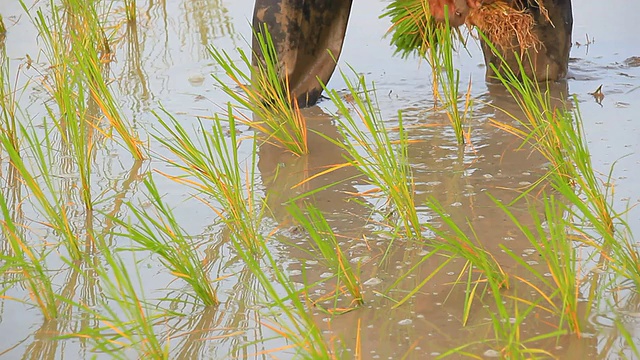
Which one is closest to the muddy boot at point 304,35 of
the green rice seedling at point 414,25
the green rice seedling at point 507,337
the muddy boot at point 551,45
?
the green rice seedling at point 414,25

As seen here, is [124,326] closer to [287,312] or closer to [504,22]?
[287,312]

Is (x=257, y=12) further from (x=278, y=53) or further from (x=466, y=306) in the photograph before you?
(x=466, y=306)

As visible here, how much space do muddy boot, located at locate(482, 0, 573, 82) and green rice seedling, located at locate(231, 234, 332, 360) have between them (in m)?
1.54

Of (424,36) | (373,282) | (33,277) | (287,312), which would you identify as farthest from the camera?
(424,36)

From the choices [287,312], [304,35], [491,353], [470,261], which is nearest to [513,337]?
[491,353]

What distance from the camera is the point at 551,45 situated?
11.0ft

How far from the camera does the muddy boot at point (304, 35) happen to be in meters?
3.17

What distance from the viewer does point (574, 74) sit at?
11.5 ft

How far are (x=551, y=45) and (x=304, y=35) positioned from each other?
87 centimetres

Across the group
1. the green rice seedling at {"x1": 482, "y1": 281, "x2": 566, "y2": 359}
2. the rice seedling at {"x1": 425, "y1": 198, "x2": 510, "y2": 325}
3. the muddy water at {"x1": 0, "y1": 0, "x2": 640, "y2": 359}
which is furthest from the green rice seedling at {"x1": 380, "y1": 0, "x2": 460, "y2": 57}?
the green rice seedling at {"x1": 482, "y1": 281, "x2": 566, "y2": 359}

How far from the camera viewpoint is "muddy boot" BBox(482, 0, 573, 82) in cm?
328

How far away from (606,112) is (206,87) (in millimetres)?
1391

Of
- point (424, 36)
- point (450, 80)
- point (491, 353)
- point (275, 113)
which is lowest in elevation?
point (491, 353)

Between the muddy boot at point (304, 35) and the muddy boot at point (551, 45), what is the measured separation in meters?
0.54
